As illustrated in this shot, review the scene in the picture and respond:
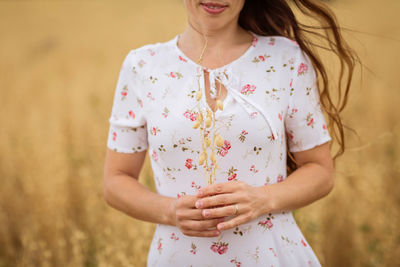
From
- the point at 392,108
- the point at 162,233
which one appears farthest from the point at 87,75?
the point at 162,233

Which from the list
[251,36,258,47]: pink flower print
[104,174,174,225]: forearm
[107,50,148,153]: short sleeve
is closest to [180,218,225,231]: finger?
[104,174,174,225]: forearm

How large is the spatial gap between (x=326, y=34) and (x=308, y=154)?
1.41 ft

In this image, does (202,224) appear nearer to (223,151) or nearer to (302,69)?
(223,151)

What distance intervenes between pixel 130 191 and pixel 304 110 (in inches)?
24.3

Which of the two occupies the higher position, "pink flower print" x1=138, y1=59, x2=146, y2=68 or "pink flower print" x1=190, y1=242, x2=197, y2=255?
"pink flower print" x1=138, y1=59, x2=146, y2=68

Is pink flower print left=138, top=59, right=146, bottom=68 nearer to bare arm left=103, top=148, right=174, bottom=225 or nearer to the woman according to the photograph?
the woman

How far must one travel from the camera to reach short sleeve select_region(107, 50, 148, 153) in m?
1.31

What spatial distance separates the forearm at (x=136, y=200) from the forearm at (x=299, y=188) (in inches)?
11.9

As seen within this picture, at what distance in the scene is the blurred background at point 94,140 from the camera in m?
2.35

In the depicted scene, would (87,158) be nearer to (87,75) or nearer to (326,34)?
(87,75)

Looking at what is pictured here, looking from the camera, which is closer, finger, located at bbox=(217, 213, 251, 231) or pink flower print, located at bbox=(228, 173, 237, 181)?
finger, located at bbox=(217, 213, 251, 231)

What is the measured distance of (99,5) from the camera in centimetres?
525

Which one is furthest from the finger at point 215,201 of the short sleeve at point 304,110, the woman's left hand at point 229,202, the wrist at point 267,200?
the short sleeve at point 304,110

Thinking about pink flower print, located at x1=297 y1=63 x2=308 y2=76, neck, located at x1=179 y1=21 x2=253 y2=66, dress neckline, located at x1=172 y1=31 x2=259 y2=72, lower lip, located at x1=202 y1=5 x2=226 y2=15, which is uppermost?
lower lip, located at x1=202 y1=5 x2=226 y2=15
